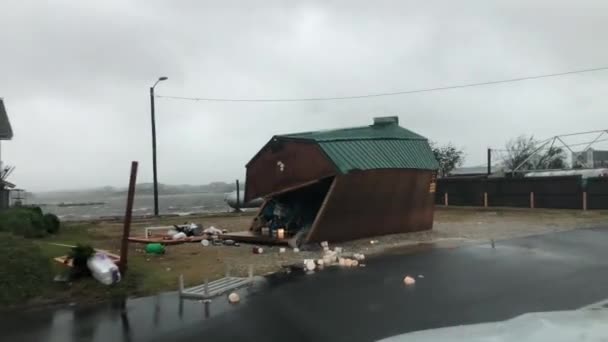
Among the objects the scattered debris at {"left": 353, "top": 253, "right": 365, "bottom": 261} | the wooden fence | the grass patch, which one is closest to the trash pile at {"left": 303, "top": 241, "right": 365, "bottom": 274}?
the scattered debris at {"left": 353, "top": 253, "right": 365, "bottom": 261}

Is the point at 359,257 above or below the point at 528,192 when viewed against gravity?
below

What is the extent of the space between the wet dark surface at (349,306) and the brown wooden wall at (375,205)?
3602mm

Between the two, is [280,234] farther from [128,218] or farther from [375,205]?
[128,218]

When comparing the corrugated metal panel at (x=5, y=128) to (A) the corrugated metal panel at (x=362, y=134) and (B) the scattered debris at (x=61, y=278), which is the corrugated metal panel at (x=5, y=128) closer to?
(A) the corrugated metal panel at (x=362, y=134)

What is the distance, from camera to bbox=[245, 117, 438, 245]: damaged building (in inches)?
609

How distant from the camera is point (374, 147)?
1684 centimetres

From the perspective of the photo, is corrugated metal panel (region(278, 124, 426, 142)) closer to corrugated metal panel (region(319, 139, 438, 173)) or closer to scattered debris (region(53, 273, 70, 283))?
corrugated metal panel (region(319, 139, 438, 173))

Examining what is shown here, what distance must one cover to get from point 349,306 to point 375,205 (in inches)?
343

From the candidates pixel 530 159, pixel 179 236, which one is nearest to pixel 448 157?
pixel 530 159

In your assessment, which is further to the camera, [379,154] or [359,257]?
[379,154]

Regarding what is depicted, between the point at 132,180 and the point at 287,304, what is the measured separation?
13.6 feet

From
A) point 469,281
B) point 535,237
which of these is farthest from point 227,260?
point 535,237

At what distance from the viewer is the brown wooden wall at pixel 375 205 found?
15.4 metres

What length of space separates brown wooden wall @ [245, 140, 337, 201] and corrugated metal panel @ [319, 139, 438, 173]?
0.43 m
